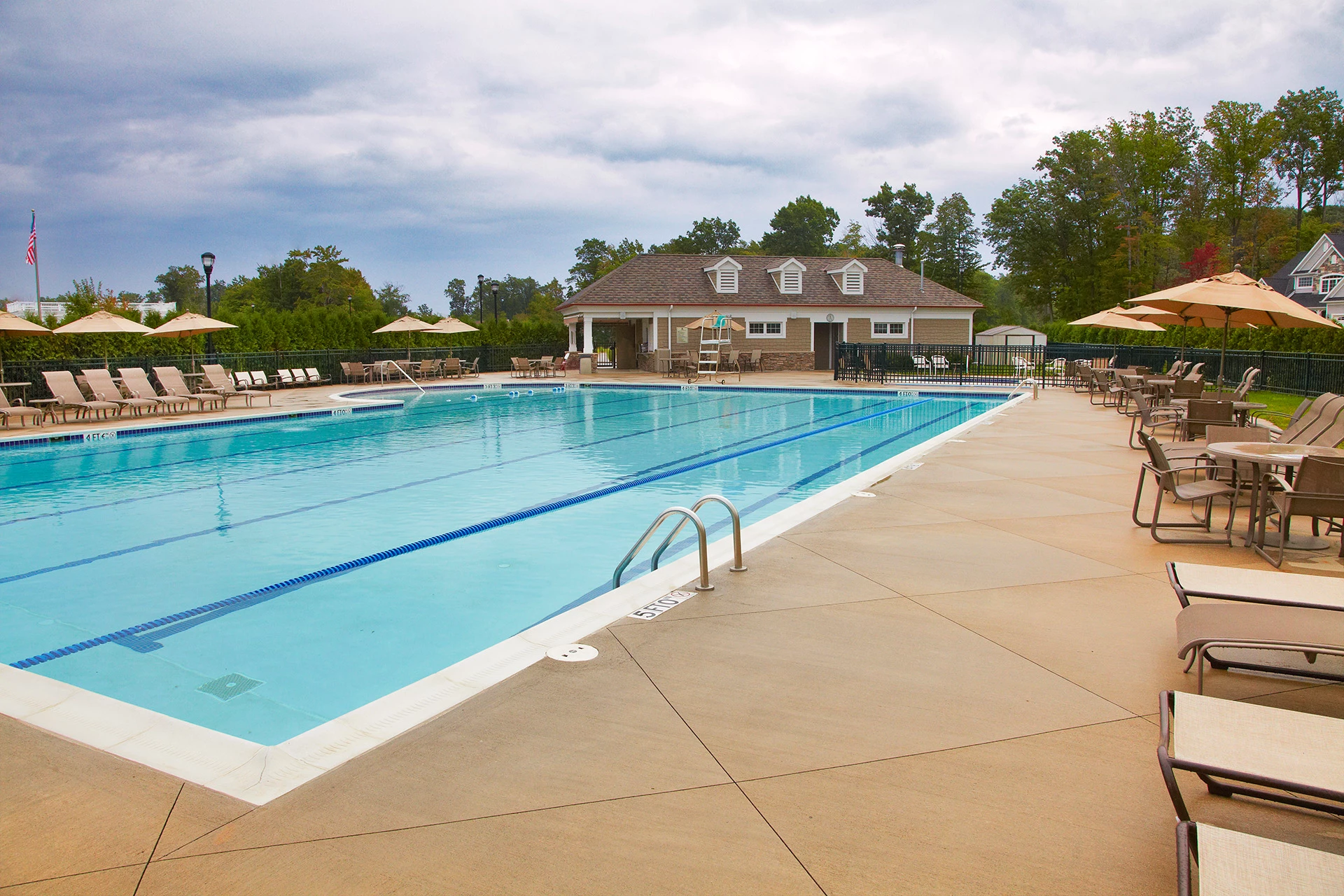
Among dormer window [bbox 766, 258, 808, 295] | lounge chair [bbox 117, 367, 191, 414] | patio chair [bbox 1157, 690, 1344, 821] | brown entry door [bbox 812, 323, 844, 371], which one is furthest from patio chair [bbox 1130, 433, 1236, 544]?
brown entry door [bbox 812, 323, 844, 371]

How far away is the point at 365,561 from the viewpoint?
7422mm

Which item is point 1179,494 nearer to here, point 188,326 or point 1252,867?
point 1252,867

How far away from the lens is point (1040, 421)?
49.6 ft

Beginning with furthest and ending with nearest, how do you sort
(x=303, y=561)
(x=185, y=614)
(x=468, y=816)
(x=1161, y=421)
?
(x=1161, y=421)
(x=303, y=561)
(x=185, y=614)
(x=468, y=816)

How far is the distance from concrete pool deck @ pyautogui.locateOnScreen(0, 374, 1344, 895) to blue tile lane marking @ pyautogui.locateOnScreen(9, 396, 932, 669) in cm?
254

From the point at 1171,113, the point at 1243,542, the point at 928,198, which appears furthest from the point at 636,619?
the point at 928,198

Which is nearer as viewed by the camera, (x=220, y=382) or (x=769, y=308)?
(x=220, y=382)

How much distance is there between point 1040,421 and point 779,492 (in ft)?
23.8

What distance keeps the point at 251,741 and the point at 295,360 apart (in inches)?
1130

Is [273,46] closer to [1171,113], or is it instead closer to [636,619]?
[636,619]

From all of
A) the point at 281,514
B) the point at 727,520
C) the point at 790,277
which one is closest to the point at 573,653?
the point at 727,520

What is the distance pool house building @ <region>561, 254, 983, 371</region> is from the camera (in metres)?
35.3

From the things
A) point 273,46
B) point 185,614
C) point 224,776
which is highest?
point 273,46

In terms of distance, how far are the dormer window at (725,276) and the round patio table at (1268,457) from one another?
103ft
